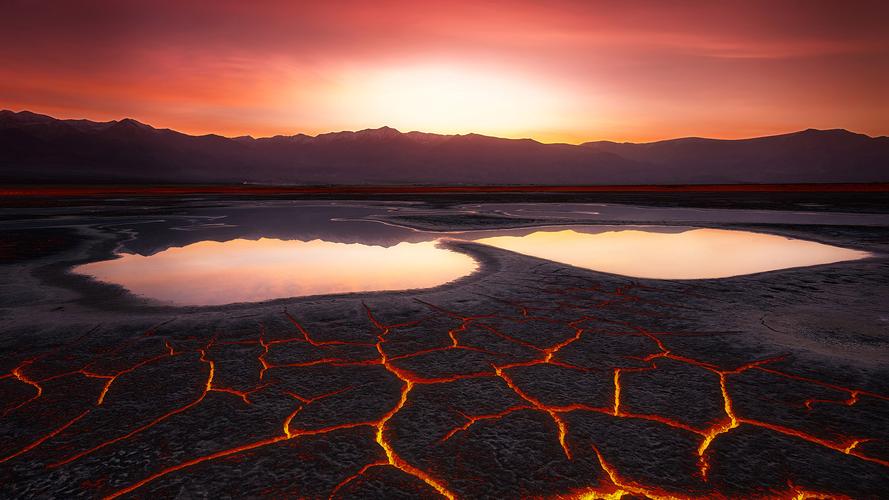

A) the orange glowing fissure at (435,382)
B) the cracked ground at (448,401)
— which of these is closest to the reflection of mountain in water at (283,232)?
the cracked ground at (448,401)

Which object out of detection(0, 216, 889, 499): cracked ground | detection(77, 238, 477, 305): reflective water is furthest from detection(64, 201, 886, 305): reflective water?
detection(0, 216, 889, 499): cracked ground

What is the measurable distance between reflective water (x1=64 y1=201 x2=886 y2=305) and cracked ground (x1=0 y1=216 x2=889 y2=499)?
1.18 metres

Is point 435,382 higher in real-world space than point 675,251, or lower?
lower

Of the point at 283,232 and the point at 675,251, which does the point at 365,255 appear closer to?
the point at 283,232

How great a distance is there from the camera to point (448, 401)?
2846 millimetres

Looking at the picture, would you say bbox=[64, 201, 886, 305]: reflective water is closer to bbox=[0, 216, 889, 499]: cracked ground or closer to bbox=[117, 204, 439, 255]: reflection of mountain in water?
bbox=[117, 204, 439, 255]: reflection of mountain in water

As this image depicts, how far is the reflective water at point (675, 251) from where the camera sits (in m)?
7.14

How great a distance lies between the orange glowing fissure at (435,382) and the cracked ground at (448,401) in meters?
0.01

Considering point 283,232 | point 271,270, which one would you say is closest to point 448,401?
point 271,270

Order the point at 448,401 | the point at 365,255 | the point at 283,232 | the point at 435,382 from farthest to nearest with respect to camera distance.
Answer: the point at 283,232, the point at 365,255, the point at 435,382, the point at 448,401

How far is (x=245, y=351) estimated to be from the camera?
12.0 feet

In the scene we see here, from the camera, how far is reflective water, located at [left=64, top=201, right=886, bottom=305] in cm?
607

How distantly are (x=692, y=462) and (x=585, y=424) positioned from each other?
0.56 meters

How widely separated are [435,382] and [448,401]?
0.29 metres
